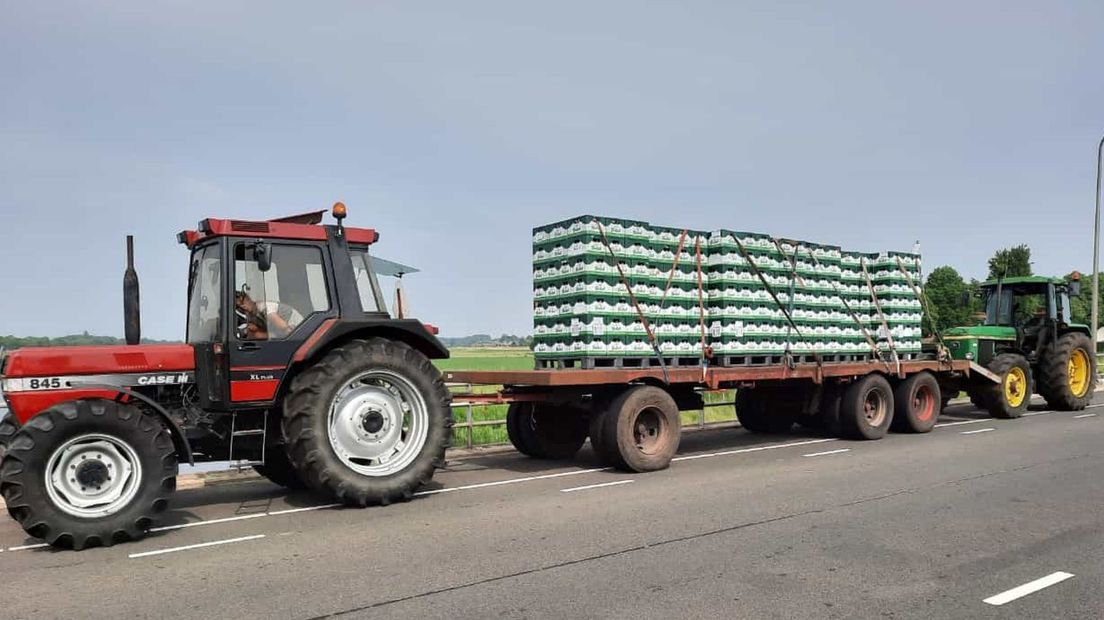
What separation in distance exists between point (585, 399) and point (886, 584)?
5436 mm

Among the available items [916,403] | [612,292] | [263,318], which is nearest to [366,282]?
[263,318]

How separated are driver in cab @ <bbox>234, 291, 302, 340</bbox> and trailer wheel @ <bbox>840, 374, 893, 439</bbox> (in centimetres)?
876

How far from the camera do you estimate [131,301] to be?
290 inches

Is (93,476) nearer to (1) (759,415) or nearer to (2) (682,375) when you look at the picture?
(2) (682,375)

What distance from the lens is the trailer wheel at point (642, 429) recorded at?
9.59m

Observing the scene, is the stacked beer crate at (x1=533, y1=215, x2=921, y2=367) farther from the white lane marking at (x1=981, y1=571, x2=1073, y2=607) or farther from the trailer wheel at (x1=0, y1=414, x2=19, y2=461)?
the trailer wheel at (x1=0, y1=414, x2=19, y2=461)

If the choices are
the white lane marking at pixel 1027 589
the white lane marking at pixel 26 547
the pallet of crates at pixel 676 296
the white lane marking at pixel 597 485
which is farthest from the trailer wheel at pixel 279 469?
the white lane marking at pixel 1027 589

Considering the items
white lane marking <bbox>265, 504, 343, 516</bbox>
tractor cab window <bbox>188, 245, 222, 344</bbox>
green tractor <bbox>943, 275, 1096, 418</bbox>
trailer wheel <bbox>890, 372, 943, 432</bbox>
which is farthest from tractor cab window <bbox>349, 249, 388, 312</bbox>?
green tractor <bbox>943, 275, 1096, 418</bbox>

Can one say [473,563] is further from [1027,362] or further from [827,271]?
[1027,362]

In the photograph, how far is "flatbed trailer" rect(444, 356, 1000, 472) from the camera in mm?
9688

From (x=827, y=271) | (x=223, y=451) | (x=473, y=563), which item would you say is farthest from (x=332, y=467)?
(x=827, y=271)

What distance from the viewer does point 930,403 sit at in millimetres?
13836

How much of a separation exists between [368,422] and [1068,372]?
1630cm

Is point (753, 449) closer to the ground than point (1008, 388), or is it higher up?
closer to the ground
